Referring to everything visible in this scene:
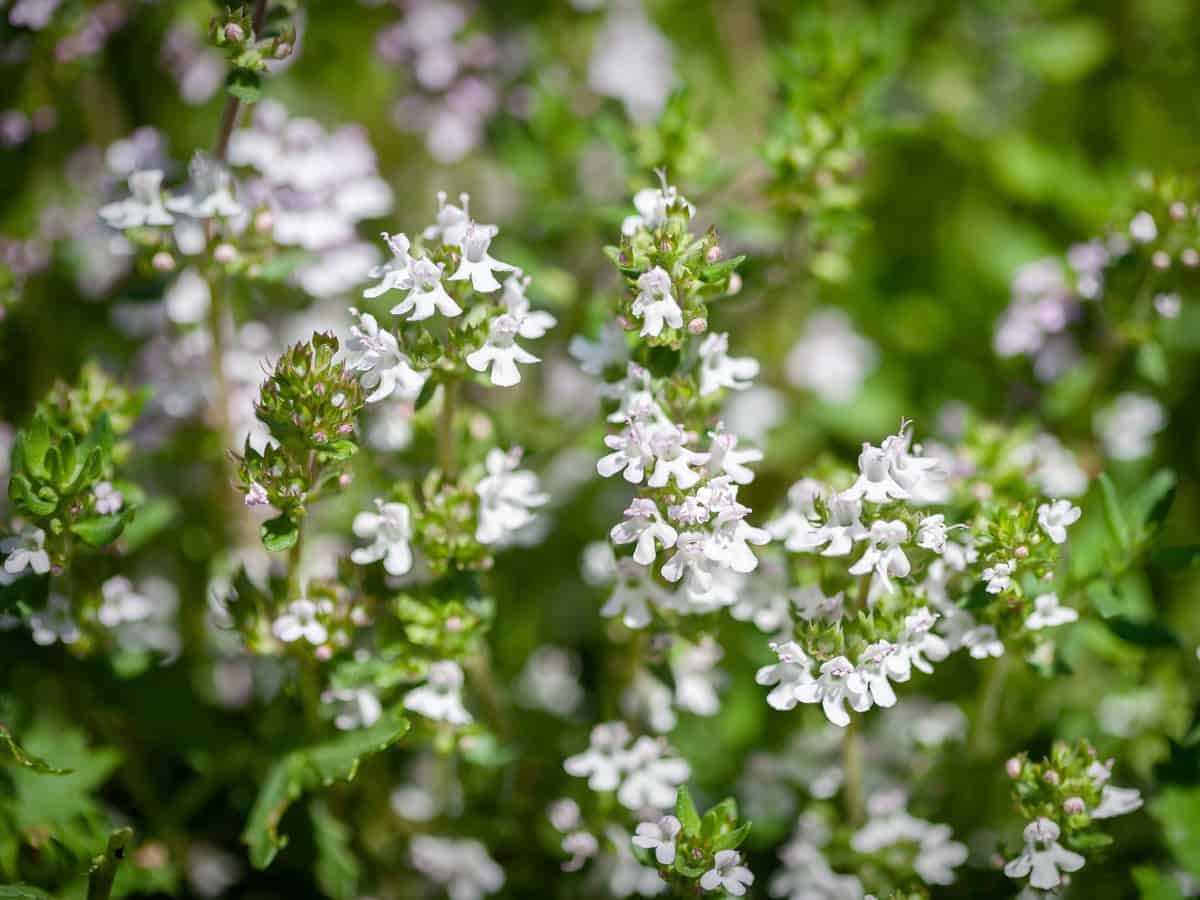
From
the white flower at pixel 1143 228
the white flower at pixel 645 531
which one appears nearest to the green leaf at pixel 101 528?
the white flower at pixel 645 531

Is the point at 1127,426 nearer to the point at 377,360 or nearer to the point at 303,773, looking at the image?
the point at 377,360

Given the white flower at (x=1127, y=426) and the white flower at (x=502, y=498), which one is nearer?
the white flower at (x=502, y=498)

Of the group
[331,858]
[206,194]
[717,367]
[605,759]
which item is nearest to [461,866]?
[331,858]

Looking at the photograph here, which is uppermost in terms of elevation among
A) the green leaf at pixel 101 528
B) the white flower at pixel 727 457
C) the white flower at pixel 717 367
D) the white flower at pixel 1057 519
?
the white flower at pixel 717 367

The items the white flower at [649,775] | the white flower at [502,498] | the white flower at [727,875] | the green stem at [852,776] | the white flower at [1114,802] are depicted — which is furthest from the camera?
the green stem at [852,776]

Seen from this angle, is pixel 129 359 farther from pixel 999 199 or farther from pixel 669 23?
pixel 999 199

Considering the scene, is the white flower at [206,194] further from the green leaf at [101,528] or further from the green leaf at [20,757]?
the green leaf at [20,757]
